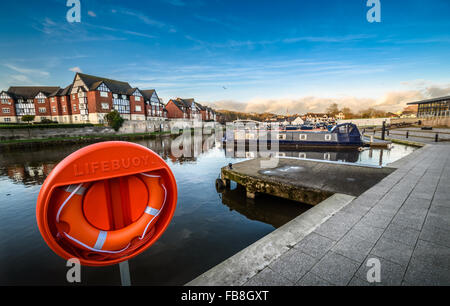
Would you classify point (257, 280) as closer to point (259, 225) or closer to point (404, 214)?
point (404, 214)

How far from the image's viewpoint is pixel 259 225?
22.2 feet

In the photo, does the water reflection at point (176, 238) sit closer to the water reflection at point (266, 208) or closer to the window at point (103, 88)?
the water reflection at point (266, 208)

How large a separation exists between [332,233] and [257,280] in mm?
1675

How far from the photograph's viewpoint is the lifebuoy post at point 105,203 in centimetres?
161

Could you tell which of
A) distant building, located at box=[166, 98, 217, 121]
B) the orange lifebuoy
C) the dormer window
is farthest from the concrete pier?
distant building, located at box=[166, 98, 217, 121]

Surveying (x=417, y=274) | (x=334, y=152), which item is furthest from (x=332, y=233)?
(x=334, y=152)

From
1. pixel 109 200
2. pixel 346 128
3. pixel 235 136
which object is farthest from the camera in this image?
pixel 235 136

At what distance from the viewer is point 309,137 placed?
2536 centimetres

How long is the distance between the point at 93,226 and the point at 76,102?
174ft

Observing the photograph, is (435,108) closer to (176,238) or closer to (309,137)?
(309,137)

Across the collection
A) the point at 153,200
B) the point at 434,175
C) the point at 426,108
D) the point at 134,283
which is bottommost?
the point at 134,283

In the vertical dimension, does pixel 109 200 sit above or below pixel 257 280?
above

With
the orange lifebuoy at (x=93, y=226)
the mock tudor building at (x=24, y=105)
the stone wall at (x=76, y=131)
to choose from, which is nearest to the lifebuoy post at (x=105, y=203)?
the orange lifebuoy at (x=93, y=226)
